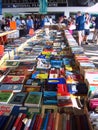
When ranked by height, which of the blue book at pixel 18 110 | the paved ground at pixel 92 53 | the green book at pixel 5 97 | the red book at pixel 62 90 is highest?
the red book at pixel 62 90

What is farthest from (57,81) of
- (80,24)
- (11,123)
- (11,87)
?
(80,24)

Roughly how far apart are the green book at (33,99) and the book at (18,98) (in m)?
0.05

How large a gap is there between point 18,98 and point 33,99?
159 mm

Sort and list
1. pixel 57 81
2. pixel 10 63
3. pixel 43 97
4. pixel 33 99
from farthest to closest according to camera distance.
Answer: pixel 10 63
pixel 57 81
pixel 43 97
pixel 33 99

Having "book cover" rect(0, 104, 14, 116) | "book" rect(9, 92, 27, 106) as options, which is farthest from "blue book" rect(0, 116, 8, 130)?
"book" rect(9, 92, 27, 106)

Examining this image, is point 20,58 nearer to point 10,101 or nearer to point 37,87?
point 37,87

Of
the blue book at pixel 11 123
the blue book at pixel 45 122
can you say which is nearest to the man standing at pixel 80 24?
the blue book at pixel 45 122

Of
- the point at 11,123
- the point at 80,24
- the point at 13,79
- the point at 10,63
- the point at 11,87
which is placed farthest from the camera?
the point at 80,24

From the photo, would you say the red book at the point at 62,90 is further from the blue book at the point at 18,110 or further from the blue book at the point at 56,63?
the blue book at the point at 56,63

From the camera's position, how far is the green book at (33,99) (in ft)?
8.06

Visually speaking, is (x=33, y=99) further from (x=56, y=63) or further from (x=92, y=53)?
(x=92, y=53)

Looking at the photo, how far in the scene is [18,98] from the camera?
263cm

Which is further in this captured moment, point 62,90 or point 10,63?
point 10,63

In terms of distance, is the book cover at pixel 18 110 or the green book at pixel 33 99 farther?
the green book at pixel 33 99
